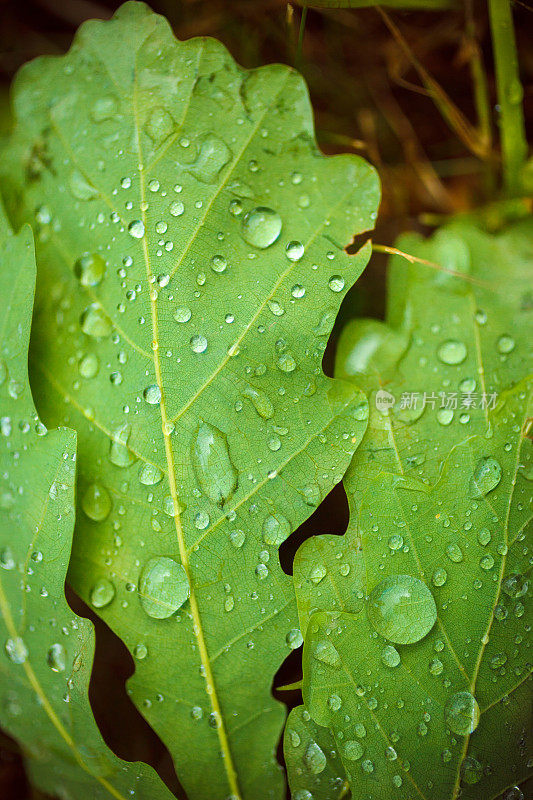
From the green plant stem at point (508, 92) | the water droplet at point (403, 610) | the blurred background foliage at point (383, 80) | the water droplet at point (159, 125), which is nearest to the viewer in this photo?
the water droplet at point (403, 610)

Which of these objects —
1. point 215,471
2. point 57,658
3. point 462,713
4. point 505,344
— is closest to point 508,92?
point 505,344

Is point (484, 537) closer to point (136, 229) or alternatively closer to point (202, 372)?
point (202, 372)

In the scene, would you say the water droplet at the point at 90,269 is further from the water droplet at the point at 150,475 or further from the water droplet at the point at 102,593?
the water droplet at the point at 102,593

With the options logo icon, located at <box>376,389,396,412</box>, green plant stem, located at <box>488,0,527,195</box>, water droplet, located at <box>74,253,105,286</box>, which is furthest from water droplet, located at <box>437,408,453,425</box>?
green plant stem, located at <box>488,0,527,195</box>

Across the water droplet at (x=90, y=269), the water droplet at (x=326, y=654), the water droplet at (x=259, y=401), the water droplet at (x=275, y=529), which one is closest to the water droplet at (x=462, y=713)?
the water droplet at (x=326, y=654)

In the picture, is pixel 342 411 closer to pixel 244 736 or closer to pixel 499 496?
pixel 499 496

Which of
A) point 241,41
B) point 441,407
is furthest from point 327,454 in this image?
point 241,41

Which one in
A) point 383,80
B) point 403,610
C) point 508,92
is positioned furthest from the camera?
point 383,80
